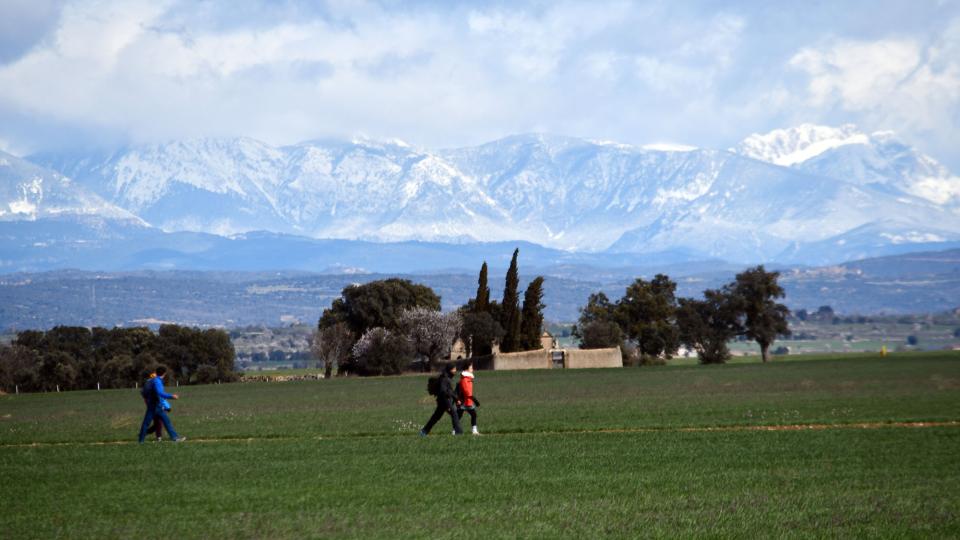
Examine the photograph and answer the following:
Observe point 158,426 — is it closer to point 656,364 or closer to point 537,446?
point 537,446

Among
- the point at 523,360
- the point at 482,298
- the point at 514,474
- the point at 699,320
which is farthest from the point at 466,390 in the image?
the point at 699,320

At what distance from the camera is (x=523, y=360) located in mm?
113188

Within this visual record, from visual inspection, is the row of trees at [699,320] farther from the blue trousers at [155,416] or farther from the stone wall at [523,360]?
the blue trousers at [155,416]

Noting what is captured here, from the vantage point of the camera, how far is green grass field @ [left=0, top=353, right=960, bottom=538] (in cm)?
2236

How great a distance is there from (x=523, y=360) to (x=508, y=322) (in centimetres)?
800

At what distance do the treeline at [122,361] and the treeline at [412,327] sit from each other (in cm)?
957

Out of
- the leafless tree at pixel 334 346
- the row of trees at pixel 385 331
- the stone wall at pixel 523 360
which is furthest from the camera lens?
the leafless tree at pixel 334 346

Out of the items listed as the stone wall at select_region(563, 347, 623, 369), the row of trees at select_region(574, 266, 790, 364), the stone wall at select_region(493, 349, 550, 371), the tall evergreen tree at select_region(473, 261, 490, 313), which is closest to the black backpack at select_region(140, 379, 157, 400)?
the stone wall at select_region(493, 349, 550, 371)

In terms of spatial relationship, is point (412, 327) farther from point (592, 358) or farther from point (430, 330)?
point (592, 358)

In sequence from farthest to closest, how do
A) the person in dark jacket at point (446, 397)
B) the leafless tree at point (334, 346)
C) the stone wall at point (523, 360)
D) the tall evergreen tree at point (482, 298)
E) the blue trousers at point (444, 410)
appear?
the leafless tree at point (334, 346)
the tall evergreen tree at point (482, 298)
the stone wall at point (523, 360)
the blue trousers at point (444, 410)
the person in dark jacket at point (446, 397)

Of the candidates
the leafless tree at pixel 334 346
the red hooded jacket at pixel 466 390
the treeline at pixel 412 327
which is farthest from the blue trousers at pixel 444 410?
the leafless tree at pixel 334 346

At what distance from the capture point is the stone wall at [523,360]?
112 metres

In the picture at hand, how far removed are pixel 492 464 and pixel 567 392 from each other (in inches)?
1485

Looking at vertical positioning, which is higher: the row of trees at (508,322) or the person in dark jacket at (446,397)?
the row of trees at (508,322)
